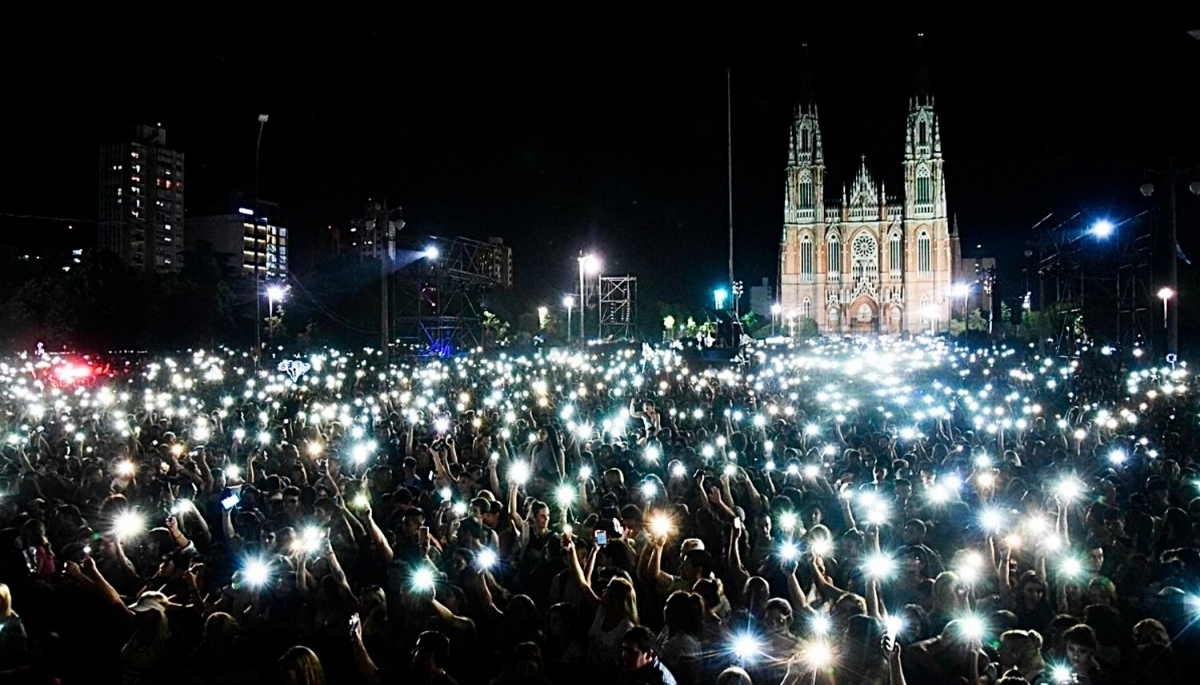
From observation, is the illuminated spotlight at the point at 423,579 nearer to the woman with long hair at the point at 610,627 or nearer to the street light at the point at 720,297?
the woman with long hair at the point at 610,627

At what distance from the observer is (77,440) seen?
12383mm

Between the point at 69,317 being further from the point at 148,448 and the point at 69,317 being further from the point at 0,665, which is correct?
the point at 0,665

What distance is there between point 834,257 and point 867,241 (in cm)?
433

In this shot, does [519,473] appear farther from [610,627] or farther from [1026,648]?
[1026,648]

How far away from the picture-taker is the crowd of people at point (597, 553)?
5477 millimetres

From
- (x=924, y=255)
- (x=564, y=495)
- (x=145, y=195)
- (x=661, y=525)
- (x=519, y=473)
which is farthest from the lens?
(x=145, y=195)

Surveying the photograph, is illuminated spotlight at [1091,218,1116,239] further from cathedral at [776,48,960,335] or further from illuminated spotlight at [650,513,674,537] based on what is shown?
cathedral at [776,48,960,335]

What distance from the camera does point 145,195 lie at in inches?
4358

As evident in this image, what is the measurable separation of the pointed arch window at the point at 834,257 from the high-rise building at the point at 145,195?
7336cm

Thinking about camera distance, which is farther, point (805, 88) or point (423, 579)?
point (805, 88)

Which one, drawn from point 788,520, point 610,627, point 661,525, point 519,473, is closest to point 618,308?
point 519,473

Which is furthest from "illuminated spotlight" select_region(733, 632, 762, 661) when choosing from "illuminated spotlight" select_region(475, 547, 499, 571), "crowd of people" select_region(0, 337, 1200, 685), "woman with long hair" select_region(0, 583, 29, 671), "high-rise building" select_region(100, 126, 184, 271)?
"high-rise building" select_region(100, 126, 184, 271)

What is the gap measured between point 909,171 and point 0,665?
4475 inches

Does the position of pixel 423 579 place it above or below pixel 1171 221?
below
